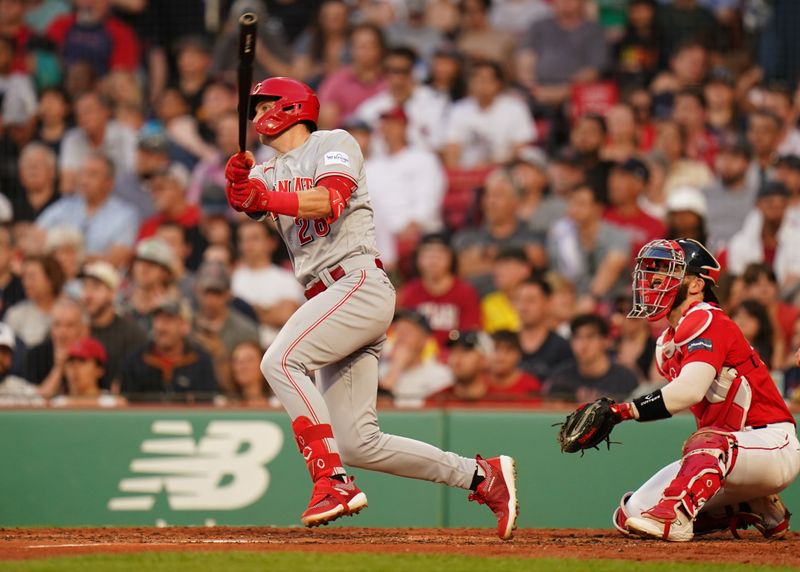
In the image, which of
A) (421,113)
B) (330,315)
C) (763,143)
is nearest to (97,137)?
(421,113)

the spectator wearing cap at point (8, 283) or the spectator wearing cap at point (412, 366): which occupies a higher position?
the spectator wearing cap at point (8, 283)

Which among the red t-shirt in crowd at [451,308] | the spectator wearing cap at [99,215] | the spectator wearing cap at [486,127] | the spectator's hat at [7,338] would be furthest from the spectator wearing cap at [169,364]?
the spectator wearing cap at [486,127]

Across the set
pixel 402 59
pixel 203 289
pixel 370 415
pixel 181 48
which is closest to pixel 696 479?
pixel 370 415

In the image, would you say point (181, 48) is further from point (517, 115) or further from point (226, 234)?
point (517, 115)

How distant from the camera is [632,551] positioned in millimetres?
5504

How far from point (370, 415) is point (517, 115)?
21.5 ft

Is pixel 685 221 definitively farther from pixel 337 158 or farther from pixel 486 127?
pixel 337 158

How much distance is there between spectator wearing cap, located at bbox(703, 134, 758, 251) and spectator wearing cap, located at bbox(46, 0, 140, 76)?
576 cm

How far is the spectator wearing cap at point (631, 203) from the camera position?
1066cm

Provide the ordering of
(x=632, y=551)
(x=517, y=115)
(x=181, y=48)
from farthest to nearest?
(x=181, y=48) → (x=517, y=115) → (x=632, y=551)

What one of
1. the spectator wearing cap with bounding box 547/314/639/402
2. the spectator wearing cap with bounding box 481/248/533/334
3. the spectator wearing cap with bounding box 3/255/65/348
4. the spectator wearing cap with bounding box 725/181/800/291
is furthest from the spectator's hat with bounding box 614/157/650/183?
the spectator wearing cap with bounding box 3/255/65/348

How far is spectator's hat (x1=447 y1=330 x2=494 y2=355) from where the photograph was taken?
9266mm

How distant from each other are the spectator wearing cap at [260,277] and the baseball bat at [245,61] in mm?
5013

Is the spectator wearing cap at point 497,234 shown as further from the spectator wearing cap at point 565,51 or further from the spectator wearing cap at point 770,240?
the spectator wearing cap at point 565,51
